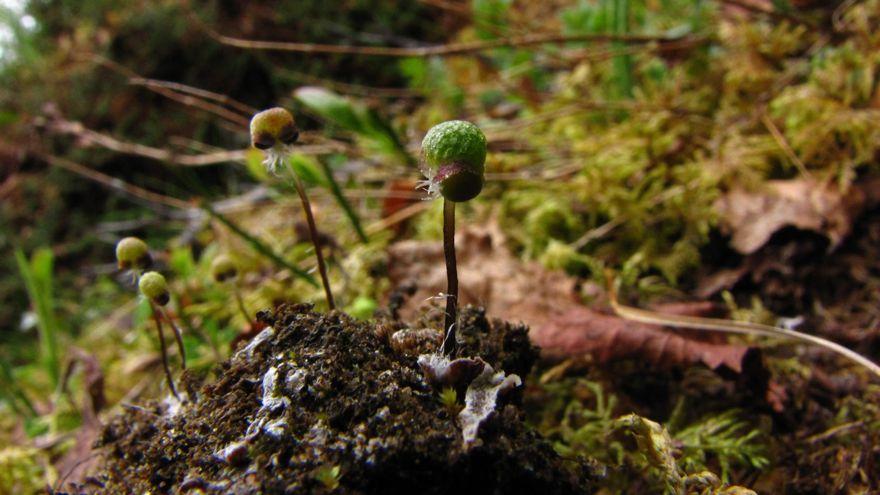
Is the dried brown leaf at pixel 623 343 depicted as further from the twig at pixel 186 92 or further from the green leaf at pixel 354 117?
the twig at pixel 186 92

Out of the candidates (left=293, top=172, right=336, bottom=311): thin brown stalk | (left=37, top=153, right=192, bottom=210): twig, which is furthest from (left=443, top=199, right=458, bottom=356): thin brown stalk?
(left=37, top=153, right=192, bottom=210): twig

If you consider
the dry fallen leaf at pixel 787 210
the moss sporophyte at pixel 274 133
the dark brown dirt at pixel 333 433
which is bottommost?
the dark brown dirt at pixel 333 433

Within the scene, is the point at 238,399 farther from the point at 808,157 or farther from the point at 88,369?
the point at 808,157

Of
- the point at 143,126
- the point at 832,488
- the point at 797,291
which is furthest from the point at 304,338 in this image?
the point at 143,126

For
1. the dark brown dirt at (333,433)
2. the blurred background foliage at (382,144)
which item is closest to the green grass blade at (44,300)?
the blurred background foliage at (382,144)

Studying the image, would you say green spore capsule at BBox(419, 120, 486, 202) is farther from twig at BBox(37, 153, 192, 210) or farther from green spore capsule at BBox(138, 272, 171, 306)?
twig at BBox(37, 153, 192, 210)

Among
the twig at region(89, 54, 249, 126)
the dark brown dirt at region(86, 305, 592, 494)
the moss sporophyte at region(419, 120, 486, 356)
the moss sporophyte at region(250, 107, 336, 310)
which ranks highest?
the twig at region(89, 54, 249, 126)
